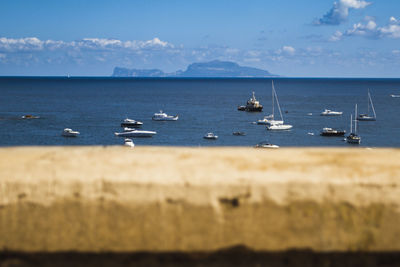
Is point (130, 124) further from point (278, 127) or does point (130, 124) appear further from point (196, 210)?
point (196, 210)

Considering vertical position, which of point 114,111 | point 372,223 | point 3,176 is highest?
point 3,176

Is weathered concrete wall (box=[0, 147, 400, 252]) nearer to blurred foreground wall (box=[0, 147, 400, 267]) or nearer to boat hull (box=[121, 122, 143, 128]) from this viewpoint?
blurred foreground wall (box=[0, 147, 400, 267])

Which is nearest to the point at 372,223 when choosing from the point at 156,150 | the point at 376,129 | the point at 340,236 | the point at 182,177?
the point at 340,236

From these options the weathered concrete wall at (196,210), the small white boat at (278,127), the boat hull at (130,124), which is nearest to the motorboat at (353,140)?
the small white boat at (278,127)

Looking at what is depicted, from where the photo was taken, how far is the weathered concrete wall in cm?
218

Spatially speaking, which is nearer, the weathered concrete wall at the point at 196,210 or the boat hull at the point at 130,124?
the weathered concrete wall at the point at 196,210

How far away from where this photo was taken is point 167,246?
2193mm

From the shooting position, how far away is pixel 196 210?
7.15 ft

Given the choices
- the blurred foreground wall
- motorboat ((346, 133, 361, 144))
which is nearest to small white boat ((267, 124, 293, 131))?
motorboat ((346, 133, 361, 144))

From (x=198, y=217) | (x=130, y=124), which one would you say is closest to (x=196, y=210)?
(x=198, y=217)

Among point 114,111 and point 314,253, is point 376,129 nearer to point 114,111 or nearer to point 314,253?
point 114,111

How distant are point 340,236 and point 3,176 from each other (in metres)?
1.36

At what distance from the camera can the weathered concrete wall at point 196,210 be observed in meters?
2.18

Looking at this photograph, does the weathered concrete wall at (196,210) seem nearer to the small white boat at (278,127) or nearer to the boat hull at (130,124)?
the small white boat at (278,127)
